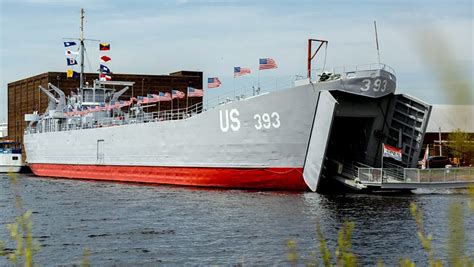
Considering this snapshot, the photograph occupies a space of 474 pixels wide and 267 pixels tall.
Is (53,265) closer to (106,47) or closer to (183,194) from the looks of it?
(183,194)

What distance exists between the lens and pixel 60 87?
79188 mm

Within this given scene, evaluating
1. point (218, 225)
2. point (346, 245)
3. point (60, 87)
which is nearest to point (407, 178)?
point (218, 225)

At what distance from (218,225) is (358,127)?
13452 millimetres

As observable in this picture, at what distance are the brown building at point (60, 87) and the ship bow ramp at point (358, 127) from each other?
53268 mm

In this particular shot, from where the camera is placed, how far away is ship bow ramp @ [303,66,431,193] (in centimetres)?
2722

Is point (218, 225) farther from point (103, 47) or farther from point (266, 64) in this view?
point (103, 47)

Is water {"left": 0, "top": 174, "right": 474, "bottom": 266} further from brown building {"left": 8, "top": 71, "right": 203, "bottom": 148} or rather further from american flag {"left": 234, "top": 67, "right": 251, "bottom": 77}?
brown building {"left": 8, "top": 71, "right": 203, "bottom": 148}

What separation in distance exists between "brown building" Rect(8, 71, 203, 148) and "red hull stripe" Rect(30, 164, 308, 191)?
1491 inches

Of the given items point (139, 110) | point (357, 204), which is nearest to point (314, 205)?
point (357, 204)

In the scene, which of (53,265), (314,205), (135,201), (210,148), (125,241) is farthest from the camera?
(210,148)

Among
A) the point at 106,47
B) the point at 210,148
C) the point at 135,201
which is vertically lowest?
the point at 135,201

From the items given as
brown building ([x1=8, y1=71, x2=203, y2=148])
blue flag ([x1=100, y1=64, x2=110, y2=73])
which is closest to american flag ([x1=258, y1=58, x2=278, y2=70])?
blue flag ([x1=100, y1=64, x2=110, y2=73])

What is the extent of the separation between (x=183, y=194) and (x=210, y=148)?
3.03 meters

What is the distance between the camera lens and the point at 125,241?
53.3ft
